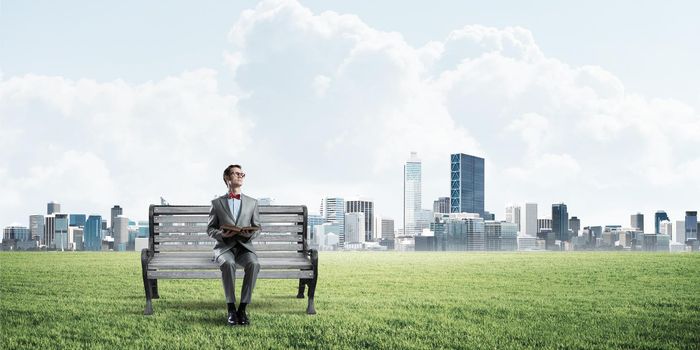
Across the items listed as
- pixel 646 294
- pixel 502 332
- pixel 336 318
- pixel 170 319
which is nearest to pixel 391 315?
pixel 336 318

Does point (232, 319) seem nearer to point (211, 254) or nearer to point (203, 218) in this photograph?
point (211, 254)

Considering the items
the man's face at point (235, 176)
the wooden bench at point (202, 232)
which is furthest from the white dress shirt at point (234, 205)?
the wooden bench at point (202, 232)

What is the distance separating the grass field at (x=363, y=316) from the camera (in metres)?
7.53

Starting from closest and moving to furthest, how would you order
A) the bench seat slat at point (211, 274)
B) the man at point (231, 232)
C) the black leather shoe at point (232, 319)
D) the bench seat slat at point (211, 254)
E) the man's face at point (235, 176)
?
the black leather shoe at point (232, 319) → the man at point (231, 232) → the man's face at point (235, 176) → the bench seat slat at point (211, 274) → the bench seat slat at point (211, 254)

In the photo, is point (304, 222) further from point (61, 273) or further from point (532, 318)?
point (61, 273)

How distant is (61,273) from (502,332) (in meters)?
13.1

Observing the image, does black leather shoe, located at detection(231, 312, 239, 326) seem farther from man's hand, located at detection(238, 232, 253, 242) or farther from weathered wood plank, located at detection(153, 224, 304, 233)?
weathered wood plank, located at detection(153, 224, 304, 233)

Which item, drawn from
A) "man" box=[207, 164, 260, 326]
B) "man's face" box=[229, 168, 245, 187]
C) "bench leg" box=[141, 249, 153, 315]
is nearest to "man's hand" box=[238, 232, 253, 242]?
"man" box=[207, 164, 260, 326]

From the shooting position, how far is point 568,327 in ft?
27.9

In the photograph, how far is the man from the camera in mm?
8648

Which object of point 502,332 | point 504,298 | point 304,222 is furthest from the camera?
point 504,298

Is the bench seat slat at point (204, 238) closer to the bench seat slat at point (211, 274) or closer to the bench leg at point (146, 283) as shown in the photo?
the bench leg at point (146, 283)

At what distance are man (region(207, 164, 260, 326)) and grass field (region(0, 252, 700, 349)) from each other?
60 centimetres

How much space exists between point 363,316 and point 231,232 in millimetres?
1924
